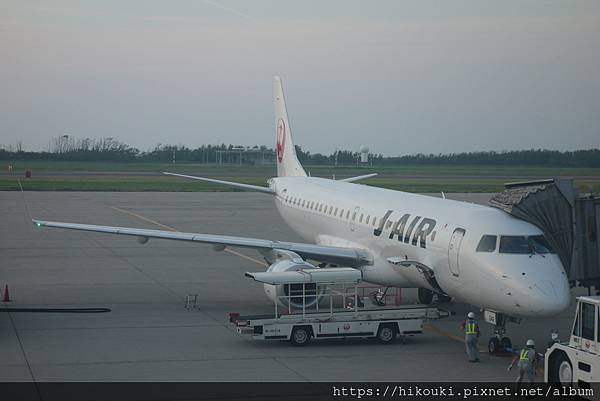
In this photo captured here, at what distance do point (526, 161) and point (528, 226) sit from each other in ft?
177

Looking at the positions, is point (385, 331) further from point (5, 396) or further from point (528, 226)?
point (5, 396)

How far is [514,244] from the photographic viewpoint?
23.8 metres

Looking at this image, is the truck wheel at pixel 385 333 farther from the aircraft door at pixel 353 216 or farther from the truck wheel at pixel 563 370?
the aircraft door at pixel 353 216

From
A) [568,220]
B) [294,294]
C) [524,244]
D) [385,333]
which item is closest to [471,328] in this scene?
[524,244]

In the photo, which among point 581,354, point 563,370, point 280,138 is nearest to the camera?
point 581,354

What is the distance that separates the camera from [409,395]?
19.7 meters

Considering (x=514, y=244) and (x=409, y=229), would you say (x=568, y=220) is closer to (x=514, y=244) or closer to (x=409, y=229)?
(x=514, y=244)

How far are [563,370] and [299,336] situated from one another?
7522 mm

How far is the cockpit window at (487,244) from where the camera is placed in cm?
2398

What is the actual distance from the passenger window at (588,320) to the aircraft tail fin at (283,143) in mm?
26681

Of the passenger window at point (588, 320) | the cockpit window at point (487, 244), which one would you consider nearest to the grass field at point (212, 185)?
the cockpit window at point (487, 244)

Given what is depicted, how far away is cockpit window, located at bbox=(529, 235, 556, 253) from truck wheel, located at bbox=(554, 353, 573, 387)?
3836 millimetres

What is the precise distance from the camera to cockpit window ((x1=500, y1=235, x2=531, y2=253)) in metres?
23.6

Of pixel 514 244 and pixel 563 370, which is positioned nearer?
pixel 563 370
